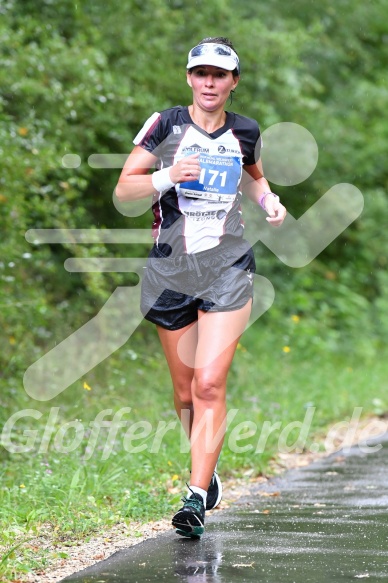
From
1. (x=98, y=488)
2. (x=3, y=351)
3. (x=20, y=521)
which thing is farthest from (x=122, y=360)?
(x=20, y=521)

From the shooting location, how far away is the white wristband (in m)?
5.01

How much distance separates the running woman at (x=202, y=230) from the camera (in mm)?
5086

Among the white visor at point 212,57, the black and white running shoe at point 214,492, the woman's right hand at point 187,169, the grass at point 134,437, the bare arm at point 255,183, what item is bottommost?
the grass at point 134,437

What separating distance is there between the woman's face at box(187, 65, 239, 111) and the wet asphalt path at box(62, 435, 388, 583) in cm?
203

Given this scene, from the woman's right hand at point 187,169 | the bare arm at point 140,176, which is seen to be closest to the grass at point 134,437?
the bare arm at point 140,176

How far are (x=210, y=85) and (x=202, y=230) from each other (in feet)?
2.28

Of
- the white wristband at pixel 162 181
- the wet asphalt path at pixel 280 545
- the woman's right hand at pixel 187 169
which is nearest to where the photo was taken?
the wet asphalt path at pixel 280 545

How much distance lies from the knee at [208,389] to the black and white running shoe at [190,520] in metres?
0.49

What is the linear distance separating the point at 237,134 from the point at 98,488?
2032 millimetres

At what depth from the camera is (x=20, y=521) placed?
5.10 m

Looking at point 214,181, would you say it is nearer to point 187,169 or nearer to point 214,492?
point 187,169

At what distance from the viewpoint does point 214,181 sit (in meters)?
5.16

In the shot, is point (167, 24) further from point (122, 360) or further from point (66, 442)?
point (66, 442)

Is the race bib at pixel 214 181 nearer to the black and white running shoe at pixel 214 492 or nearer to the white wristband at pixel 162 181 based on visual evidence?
the white wristband at pixel 162 181
